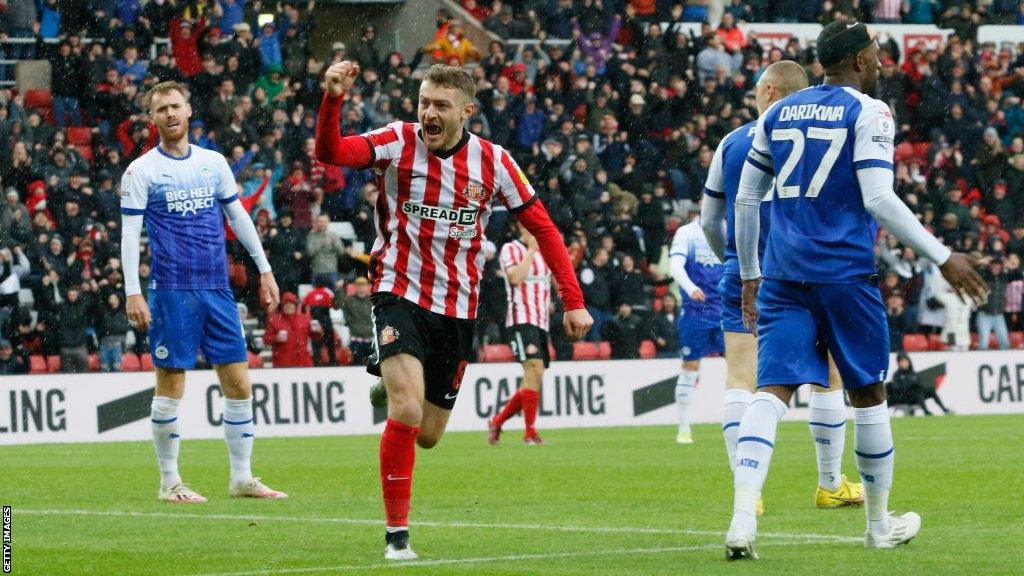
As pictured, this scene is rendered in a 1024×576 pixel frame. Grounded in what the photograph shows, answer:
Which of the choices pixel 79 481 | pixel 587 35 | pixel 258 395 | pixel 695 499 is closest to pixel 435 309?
pixel 695 499

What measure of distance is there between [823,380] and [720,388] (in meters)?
16.8

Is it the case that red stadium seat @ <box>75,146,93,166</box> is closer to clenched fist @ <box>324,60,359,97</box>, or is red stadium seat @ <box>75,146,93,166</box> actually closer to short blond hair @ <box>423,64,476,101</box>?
short blond hair @ <box>423,64,476,101</box>

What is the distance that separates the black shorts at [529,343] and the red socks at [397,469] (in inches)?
410

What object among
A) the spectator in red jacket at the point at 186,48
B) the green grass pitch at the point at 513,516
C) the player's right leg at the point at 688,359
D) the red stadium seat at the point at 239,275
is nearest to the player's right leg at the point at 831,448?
the green grass pitch at the point at 513,516

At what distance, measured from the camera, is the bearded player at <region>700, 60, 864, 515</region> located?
30.4ft

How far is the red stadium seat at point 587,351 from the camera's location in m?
24.3

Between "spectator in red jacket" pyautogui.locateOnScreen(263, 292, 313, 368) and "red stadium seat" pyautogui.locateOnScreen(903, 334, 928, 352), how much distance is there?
933 centimetres

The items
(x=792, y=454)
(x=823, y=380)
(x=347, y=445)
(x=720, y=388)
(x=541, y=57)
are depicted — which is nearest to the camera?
(x=823, y=380)

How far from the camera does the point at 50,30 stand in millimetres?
27094

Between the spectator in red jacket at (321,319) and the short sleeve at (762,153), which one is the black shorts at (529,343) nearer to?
the spectator in red jacket at (321,319)

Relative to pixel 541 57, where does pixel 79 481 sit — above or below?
below

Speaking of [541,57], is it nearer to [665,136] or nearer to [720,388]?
[665,136]

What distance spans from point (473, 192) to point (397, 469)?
1.31m

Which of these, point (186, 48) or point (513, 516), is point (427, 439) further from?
point (186, 48)
